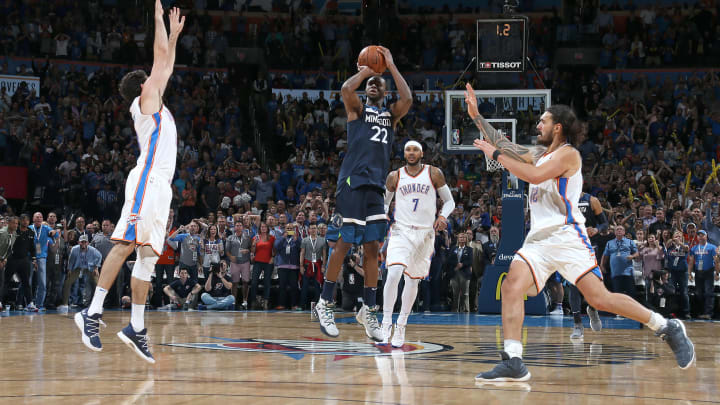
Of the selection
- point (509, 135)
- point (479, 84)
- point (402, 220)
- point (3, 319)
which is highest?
point (479, 84)

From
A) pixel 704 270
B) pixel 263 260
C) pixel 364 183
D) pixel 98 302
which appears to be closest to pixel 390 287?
pixel 364 183

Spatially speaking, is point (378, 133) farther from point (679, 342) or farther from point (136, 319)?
point (679, 342)

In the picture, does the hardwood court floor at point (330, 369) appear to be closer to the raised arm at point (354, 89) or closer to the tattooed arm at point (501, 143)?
Result: the tattooed arm at point (501, 143)

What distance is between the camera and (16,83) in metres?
22.2

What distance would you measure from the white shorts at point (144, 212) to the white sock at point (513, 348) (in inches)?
108

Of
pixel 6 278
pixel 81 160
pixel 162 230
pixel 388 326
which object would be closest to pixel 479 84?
pixel 81 160

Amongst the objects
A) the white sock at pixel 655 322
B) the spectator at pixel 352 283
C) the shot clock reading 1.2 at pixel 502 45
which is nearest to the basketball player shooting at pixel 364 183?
the white sock at pixel 655 322

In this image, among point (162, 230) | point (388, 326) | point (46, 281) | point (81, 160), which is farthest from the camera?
point (81, 160)

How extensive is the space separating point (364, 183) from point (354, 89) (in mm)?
913

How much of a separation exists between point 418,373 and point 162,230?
2249 millimetres

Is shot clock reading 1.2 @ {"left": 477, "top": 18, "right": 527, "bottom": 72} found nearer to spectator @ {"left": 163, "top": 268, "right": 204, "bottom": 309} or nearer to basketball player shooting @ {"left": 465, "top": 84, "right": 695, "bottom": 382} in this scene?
spectator @ {"left": 163, "top": 268, "right": 204, "bottom": 309}

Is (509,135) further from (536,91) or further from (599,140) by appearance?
(599,140)

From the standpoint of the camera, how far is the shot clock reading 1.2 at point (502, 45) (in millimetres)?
15125

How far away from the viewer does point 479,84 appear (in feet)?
68.8
